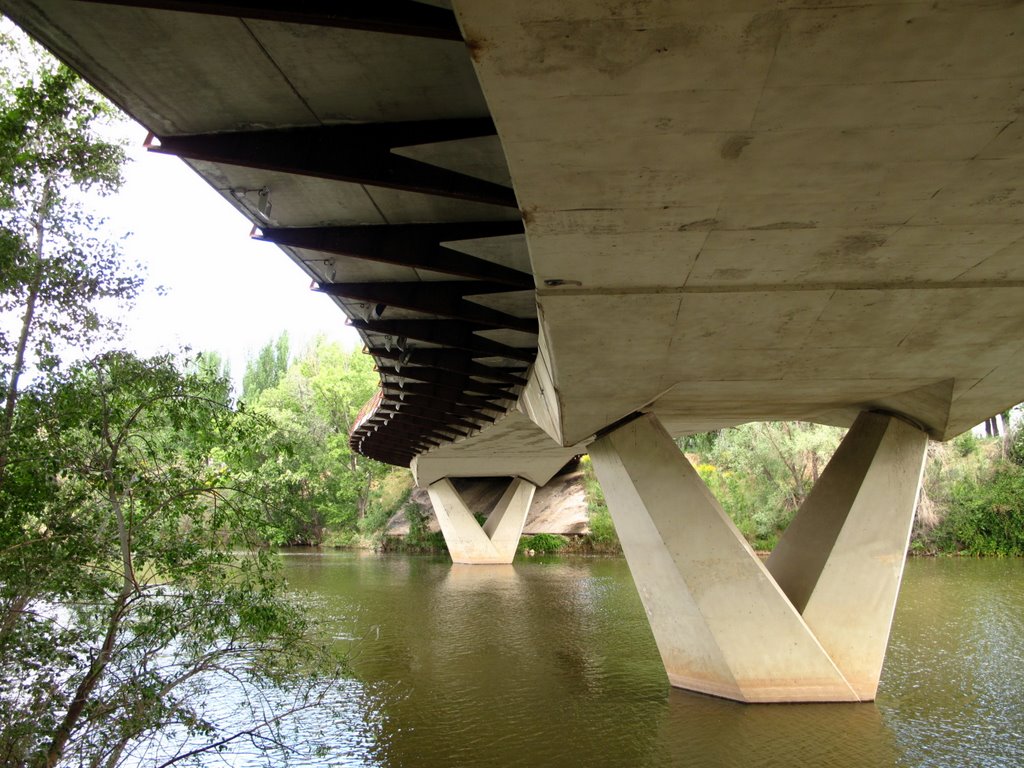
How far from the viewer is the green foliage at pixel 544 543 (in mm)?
42625

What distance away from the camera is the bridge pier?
1002 cm

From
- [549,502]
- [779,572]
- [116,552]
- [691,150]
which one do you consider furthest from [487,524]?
[691,150]

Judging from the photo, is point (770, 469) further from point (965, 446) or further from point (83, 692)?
point (83, 692)

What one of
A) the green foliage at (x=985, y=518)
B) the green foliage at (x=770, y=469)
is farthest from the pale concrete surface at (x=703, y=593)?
the green foliage at (x=985, y=518)

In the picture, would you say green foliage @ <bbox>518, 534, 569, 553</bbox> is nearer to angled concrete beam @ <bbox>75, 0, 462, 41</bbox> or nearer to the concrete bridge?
the concrete bridge

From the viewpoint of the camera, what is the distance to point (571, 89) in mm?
4215

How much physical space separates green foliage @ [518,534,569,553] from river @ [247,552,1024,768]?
70.0 ft

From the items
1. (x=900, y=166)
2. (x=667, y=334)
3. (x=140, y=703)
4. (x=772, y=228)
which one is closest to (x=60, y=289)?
(x=140, y=703)

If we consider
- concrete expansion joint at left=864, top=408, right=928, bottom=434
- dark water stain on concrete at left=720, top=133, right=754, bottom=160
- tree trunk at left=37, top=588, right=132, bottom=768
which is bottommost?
tree trunk at left=37, top=588, right=132, bottom=768

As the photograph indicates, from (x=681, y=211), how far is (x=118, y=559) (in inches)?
201

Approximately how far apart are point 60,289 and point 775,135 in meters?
7.48

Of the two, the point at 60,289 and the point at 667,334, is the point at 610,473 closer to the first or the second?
the point at 667,334

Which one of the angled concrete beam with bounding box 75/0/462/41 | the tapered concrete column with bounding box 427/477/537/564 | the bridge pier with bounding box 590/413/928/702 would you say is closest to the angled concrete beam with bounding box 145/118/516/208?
the angled concrete beam with bounding box 75/0/462/41

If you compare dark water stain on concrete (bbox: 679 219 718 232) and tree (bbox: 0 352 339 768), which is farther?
dark water stain on concrete (bbox: 679 219 718 232)
